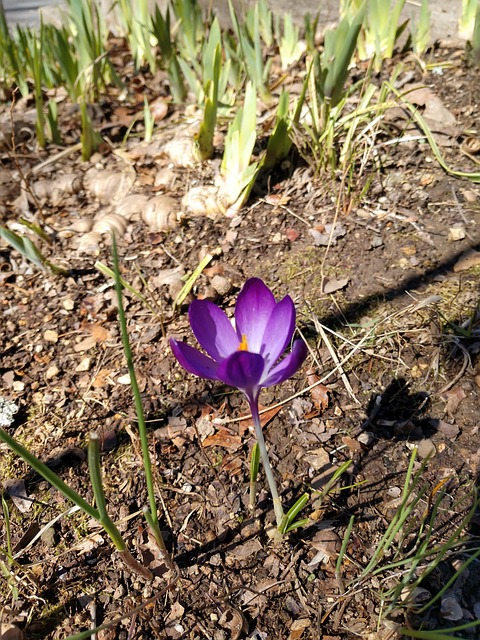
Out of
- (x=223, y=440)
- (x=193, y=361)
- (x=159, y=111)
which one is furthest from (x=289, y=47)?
(x=193, y=361)

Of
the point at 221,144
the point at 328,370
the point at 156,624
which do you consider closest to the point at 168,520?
the point at 156,624

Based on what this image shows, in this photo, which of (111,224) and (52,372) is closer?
(52,372)

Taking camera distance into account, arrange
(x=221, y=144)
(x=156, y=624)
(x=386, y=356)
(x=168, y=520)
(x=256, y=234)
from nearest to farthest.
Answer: (x=156, y=624)
(x=168, y=520)
(x=386, y=356)
(x=256, y=234)
(x=221, y=144)

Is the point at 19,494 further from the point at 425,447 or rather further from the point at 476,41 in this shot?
the point at 476,41

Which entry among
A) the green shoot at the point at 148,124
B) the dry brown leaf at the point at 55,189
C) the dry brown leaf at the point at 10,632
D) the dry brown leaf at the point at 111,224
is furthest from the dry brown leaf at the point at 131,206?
the dry brown leaf at the point at 10,632

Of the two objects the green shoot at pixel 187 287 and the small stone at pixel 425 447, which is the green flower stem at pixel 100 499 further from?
the green shoot at pixel 187 287

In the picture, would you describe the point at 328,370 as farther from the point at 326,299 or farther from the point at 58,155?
the point at 58,155

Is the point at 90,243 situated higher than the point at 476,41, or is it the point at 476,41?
the point at 476,41

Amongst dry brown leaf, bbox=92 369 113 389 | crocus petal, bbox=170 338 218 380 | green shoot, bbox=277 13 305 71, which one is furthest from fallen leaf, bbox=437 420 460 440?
green shoot, bbox=277 13 305 71
